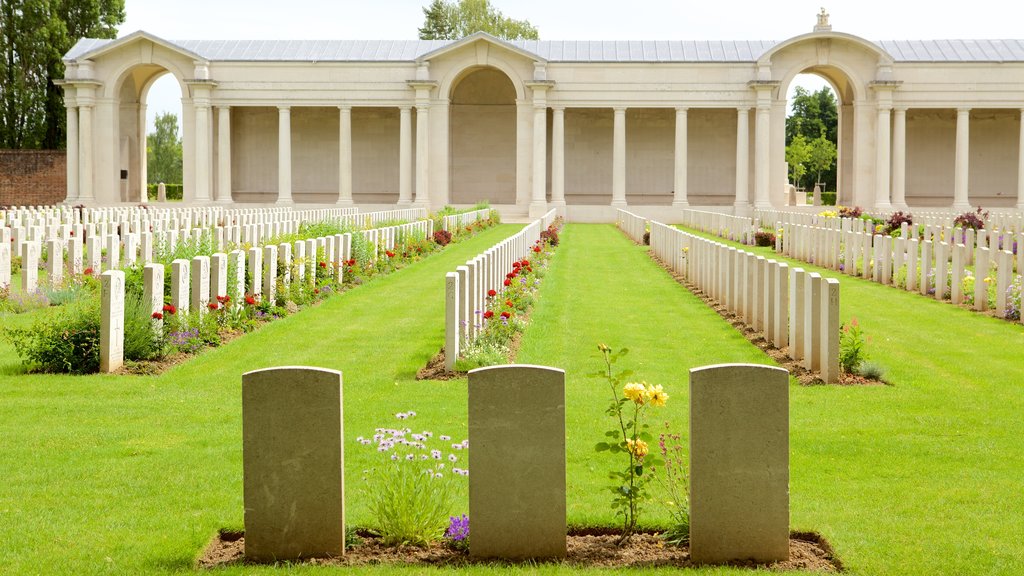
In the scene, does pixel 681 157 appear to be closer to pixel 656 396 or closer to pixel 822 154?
pixel 822 154

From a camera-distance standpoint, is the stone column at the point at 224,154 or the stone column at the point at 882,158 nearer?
the stone column at the point at 882,158

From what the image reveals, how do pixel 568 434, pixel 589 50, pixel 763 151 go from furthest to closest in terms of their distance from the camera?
1. pixel 589 50
2. pixel 763 151
3. pixel 568 434

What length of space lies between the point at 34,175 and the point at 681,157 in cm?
3106

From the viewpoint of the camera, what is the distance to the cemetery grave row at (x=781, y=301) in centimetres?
1020

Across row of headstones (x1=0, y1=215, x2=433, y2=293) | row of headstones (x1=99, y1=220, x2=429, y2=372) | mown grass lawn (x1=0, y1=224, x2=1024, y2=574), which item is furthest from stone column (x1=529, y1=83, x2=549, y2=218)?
mown grass lawn (x1=0, y1=224, x2=1024, y2=574)

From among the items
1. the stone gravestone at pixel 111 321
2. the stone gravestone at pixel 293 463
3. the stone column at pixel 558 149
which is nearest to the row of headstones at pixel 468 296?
the stone gravestone at pixel 111 321

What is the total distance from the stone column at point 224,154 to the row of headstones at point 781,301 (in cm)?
3682

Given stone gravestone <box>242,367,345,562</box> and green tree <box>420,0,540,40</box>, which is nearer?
stone gravestone <box>242,367,345,562</box>

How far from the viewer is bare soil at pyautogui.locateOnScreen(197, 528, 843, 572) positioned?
548 centimetres

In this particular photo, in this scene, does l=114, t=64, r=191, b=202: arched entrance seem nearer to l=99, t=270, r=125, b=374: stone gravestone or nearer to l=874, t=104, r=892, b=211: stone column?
l=874, t=104, r=892, b=211: stone column

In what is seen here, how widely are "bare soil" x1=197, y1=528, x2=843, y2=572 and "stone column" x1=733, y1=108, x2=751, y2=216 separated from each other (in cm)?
4516

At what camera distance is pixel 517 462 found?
5406 millimetres

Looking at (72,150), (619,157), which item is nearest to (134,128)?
(72,150)

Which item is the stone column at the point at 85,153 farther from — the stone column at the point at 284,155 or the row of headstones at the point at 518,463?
the row of headstones at the point at 518,463
